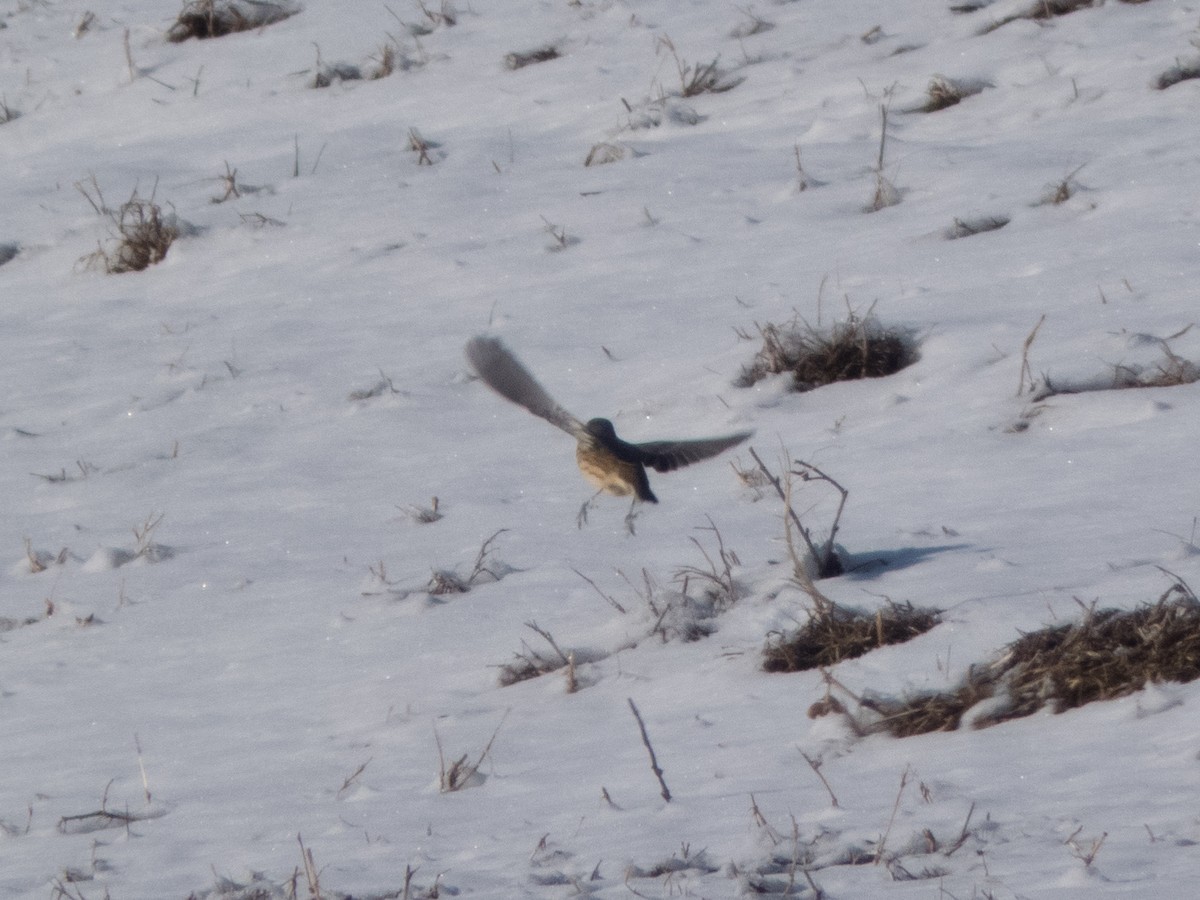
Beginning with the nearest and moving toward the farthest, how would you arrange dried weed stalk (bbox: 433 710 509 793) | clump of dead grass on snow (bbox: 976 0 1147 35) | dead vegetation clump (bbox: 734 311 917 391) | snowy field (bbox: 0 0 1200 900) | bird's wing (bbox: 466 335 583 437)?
snowy field (bbox: 0 0 1200 900), dried weed stalk (bbox: 433 710 509 793), bird's wing (bbox: 466 335 583 437), dead vegetation clump (bbox: 734 311 917 391), clump of dead grass on snow (bbox: 976 0 1147 35)

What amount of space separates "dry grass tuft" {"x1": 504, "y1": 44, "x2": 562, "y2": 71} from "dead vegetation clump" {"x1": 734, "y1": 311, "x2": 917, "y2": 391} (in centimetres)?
381

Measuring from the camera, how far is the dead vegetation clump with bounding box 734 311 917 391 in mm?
5039

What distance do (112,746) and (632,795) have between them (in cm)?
130

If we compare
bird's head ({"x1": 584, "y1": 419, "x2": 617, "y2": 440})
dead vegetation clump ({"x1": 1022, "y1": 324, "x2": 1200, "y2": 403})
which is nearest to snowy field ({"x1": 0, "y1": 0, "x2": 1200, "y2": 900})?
dead vegetation clump ({"x1": 1022, "y1": 324, "x2": 1200, "y2": 403})

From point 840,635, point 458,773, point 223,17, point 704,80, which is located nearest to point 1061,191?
point 704,80

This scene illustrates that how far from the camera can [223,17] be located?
933 centimetres

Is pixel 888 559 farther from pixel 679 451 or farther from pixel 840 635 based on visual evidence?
pixel 679 451

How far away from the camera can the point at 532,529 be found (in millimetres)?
4457

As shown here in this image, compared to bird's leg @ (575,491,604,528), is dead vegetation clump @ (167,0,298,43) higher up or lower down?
higher up

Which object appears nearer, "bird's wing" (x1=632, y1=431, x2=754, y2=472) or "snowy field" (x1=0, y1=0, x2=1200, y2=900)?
"snowy field" (x1=0, y1=0, x2=1200, y2=900)

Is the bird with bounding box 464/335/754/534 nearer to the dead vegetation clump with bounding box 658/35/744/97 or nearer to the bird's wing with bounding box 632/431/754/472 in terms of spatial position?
the bird's wing with bounding box 632/431/754/472

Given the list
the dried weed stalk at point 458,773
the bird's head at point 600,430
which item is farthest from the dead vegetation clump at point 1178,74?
the dried weed stalk at point 458,773

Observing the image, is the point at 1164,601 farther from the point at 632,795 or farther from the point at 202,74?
the point at 202,74

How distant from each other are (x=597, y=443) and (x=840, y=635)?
102 centimetres
